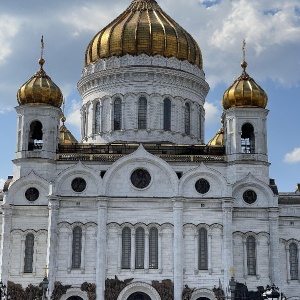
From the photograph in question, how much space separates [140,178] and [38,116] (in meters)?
7.54

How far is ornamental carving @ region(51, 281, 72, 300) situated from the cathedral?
0.19ft

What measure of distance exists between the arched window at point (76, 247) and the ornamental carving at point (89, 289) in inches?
49.1

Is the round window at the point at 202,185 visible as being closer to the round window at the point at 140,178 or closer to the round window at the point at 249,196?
the round window at the point at 249,196

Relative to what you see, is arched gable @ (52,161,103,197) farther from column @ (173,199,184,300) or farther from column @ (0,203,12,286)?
column @ (173,199,184,300)

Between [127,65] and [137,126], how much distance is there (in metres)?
4.28

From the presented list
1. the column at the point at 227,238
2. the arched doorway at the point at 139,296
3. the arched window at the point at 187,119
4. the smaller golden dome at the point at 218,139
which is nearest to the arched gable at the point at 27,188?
the arched doorway at the point at 139,296

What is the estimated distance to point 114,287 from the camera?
41.3 metres

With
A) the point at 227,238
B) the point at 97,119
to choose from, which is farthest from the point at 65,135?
the point at 227,238

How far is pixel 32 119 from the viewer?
44531mm

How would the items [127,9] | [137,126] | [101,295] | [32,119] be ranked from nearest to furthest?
[101,295], [32,119], [137,126], [127,9]

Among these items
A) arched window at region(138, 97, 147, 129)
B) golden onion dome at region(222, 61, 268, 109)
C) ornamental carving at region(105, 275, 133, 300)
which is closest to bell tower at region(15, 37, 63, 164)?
arched window at region(138, 97, 147, 129)

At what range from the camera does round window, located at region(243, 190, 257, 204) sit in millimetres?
43406

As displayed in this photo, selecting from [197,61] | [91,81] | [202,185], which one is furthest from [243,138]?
[91,81]

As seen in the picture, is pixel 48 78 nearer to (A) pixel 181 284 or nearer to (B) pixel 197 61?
(B) pixel 197 61
